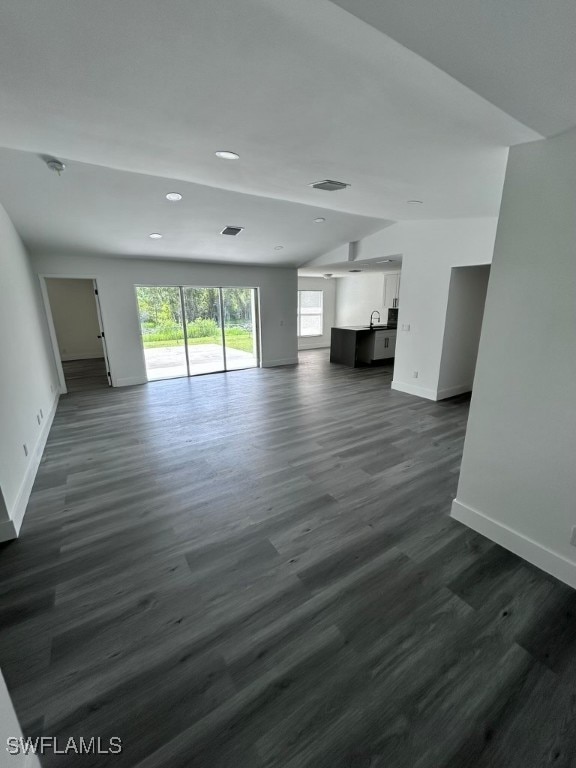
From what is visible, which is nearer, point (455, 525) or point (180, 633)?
point (180, 633)

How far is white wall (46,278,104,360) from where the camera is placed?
830cm

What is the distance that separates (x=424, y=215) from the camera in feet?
13.3

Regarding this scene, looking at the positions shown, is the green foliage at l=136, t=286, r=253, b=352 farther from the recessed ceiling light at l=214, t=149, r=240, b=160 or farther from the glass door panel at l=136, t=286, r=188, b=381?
the recessed ceiling light at l=214, t=149, r=240, b=160

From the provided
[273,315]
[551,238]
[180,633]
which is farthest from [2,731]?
[273,315]

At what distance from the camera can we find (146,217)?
13.2ft

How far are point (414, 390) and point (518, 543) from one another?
3532mm

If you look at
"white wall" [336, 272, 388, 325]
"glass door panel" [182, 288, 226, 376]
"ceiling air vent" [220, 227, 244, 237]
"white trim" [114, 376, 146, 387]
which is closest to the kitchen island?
"white wall" [336, 272, 388, 325]

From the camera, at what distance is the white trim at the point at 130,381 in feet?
20.1

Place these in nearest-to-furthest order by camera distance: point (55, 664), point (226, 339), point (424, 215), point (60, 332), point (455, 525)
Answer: point (55, 664) → point (455, 525) → point (424, 215) → point (226, 339) → point (60, 332)

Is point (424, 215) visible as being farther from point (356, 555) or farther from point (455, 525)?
point (356, 555)

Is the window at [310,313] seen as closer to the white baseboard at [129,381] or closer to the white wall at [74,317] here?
the white baseboard at [129,381]

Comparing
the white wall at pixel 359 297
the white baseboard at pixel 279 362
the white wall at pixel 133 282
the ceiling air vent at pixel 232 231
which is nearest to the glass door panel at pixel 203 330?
the white wall at pixel 133 282

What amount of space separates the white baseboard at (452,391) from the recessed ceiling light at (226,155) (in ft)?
14.1

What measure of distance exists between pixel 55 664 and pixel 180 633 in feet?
1.77
